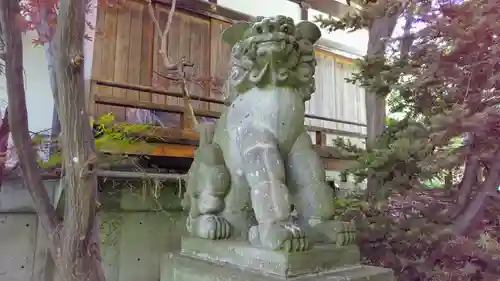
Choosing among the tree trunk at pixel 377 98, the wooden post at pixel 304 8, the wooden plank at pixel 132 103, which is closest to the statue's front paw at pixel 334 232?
the tree trunk at pixel 377 98

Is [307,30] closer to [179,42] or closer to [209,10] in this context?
[179,42]

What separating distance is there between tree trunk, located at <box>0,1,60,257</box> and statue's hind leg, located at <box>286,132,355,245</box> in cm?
151

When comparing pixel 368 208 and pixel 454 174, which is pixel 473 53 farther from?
pixel 368 208

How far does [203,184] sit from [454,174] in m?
2.00

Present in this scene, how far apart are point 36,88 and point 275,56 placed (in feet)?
10.6

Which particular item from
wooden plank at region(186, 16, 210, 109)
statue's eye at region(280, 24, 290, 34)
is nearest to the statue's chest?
statue's eye at region(280, 24, 290, 34)

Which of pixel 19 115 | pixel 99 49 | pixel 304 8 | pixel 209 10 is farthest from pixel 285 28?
pixel 304 8

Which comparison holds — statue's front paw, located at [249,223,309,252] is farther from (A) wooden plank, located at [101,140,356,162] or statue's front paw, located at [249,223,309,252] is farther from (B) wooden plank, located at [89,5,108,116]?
(B) wooden plank, located at [89,5,108,116]

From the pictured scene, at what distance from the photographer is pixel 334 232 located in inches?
54.7

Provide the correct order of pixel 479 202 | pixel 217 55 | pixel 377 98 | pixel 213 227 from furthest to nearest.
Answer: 1. pixel 217 55
2. pixel 377 98
3. pixel 479 202
4. pixel 213 227

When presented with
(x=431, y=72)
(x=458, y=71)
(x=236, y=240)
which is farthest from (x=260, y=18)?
(x=458, y=71)

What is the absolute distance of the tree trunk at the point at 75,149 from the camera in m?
1.85

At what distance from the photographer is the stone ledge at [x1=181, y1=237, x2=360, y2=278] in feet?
3.92

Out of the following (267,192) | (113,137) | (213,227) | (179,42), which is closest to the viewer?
(267,192)
